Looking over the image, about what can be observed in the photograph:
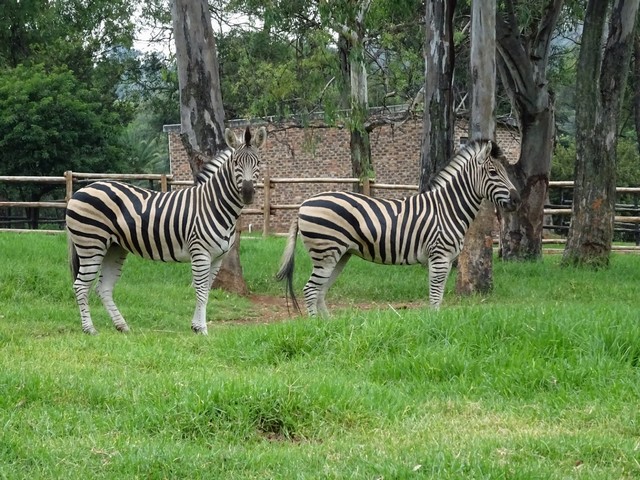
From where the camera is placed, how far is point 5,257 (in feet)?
48.4

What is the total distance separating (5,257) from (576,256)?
10.1 m

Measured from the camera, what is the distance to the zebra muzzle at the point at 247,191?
9.92 meters

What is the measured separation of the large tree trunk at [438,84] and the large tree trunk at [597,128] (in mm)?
2947

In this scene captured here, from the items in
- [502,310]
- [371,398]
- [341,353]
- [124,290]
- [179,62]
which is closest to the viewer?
[371,398]

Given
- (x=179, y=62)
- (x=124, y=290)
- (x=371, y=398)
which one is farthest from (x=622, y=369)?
(x=179, y=62)

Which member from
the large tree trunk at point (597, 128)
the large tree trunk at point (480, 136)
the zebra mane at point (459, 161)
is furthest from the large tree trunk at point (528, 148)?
the zebra mane at point (459, 161)

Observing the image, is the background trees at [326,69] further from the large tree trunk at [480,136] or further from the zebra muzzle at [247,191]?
the zebra muzzle at [247,191]

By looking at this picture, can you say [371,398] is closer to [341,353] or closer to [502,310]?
[341,353]

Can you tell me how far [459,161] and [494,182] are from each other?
1.69ft

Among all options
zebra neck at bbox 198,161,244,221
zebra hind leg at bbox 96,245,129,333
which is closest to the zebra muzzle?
zebra neck at bbox 198,161,244,221

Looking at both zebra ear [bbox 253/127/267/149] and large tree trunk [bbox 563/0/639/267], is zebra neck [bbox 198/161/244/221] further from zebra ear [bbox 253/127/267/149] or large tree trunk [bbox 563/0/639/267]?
large tree trunk [bbox 563/0/639/267]

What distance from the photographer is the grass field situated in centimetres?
458

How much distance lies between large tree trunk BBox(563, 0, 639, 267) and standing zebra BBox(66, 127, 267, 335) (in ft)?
27.0

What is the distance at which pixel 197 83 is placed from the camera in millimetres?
13562
